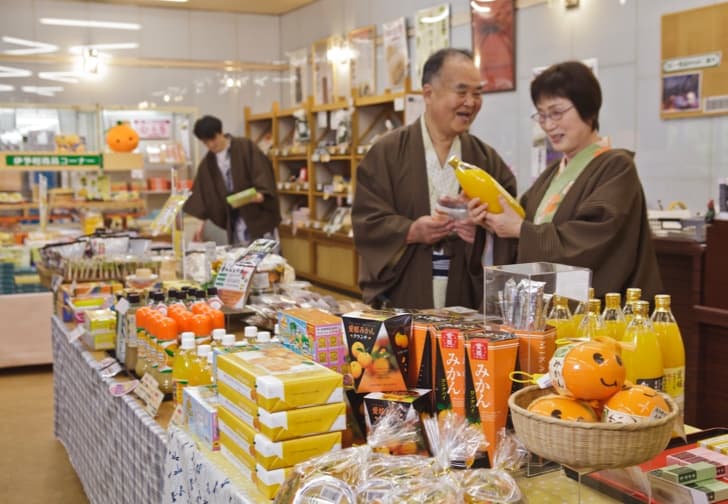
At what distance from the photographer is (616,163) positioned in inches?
88.2

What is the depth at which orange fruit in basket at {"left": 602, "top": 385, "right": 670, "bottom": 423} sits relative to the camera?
1.17m

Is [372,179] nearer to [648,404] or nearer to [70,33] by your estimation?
[648,404]

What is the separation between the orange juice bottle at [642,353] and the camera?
1406mm

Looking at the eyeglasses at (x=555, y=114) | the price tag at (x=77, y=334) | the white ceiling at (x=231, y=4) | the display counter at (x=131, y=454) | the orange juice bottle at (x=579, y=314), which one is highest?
the white ceiling at (x=231, y=4)

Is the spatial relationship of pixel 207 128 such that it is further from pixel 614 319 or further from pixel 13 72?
pixel 614 319

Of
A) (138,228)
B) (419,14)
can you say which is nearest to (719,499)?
(138,228)

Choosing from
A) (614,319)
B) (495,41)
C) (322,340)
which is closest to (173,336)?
(322,340)

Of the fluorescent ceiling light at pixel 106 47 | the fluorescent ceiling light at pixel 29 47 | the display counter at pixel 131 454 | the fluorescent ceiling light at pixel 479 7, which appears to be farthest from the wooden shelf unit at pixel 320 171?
the display counter at pixel 131 454

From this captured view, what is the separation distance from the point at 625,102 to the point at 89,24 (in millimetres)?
6209

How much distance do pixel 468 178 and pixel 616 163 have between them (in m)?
0.44

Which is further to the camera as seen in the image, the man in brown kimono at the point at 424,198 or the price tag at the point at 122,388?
the man in brown kimono at the point at 424,198

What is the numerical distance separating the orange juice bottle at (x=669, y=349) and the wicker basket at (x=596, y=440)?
0.29m

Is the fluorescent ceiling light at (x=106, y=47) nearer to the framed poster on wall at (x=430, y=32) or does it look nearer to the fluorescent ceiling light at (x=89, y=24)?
the fluorescent ceiling light at (x=89, y=24)

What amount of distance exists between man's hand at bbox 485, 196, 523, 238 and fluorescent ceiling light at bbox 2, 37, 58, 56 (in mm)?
7317
